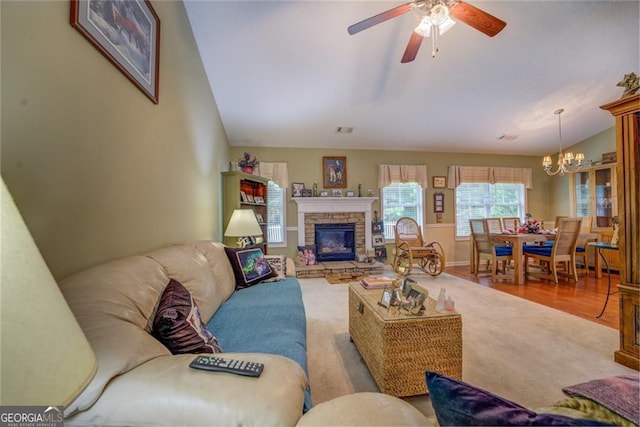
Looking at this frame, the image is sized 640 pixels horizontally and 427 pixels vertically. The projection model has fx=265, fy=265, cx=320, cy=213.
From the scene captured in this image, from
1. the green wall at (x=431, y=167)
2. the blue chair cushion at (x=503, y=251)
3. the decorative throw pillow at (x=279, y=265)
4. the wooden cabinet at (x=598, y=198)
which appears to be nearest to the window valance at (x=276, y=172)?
the green wall at (x=431, y=167)

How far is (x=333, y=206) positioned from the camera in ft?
17.4

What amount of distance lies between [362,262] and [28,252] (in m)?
5.03

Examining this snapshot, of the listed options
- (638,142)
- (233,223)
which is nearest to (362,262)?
(233,223)

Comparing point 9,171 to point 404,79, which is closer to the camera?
point 9,171

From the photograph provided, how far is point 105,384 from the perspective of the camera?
0.67 metres

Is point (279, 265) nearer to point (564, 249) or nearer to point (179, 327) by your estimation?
point (179, 327)

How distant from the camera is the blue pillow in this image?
423mm

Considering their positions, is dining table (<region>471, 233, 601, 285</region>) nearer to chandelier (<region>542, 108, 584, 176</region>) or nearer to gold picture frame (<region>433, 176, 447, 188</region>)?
chandelier (<region>542, 108, 584, 176</region>)

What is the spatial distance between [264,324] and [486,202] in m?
6.05

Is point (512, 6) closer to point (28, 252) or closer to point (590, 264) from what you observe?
point (28, 252)

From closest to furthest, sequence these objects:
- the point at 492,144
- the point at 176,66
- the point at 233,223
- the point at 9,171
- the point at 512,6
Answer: the point at 9,171 → the point at 176,66 → the point at 512,6 → the point at 233,223 → the point at 492,144

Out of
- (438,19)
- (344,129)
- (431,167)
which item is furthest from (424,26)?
(431,167)

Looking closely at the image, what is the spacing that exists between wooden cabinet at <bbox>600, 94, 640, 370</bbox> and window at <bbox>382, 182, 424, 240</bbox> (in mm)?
3742

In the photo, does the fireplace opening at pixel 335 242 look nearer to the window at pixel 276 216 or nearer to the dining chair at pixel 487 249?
the window at pixel 276 216
